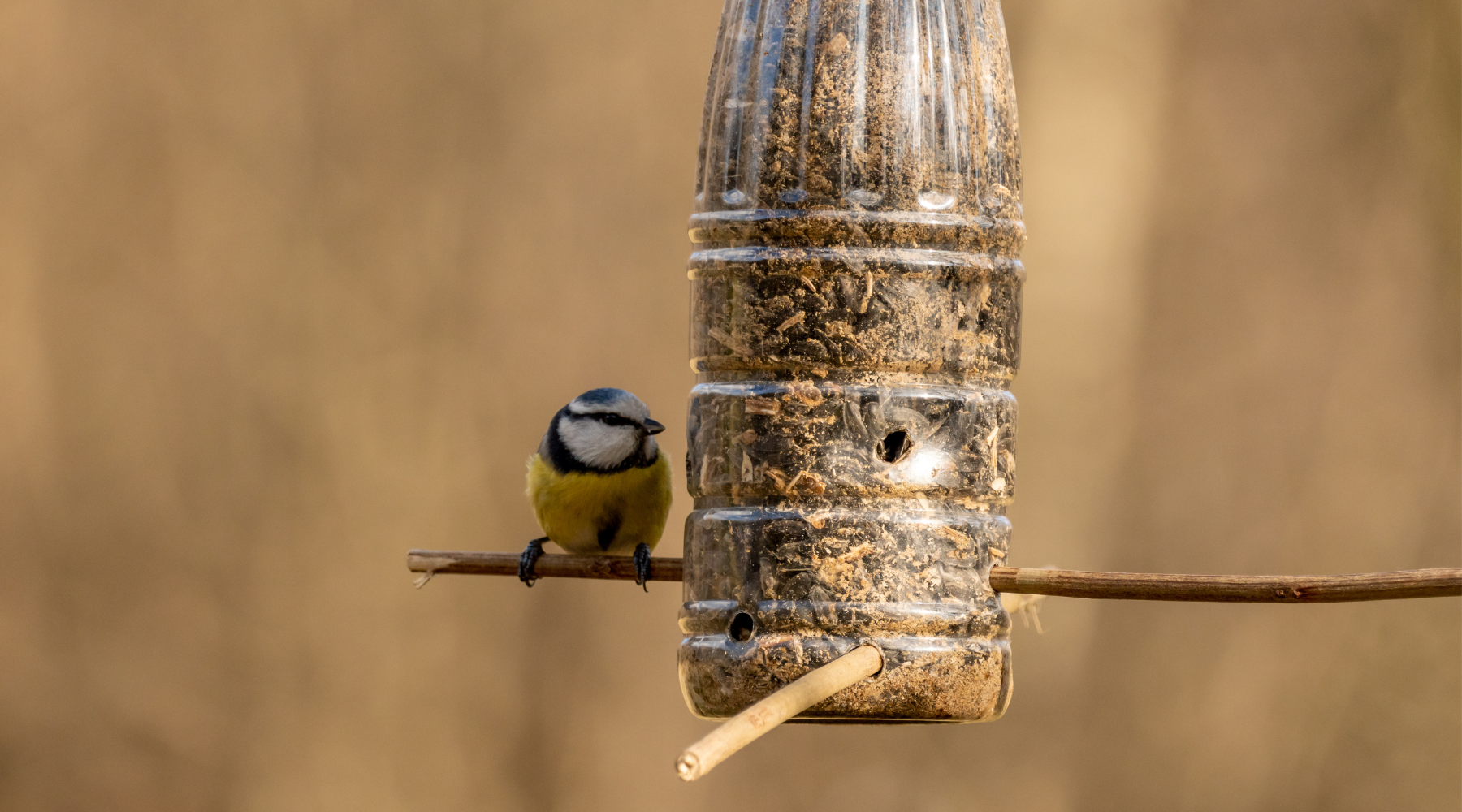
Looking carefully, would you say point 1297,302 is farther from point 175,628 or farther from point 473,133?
point 175,628

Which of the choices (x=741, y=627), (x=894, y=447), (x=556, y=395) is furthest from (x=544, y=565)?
(x=556, y=395)

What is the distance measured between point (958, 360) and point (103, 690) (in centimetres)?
361

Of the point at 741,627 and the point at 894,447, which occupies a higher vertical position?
the point at 894,447

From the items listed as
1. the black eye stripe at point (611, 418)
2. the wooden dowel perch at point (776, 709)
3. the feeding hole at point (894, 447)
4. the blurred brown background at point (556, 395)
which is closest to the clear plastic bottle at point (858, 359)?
the feeding hole at point (894, 447)

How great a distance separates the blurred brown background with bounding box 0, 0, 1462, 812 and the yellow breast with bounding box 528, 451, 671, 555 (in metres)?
1.23

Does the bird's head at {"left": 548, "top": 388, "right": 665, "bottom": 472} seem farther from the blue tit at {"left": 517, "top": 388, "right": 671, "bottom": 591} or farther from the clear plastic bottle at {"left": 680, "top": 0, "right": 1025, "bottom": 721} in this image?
the clear plastic bottle at {"left": 680, "top": 0, "right": 1025, "bottom": 721}

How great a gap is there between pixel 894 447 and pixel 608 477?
1415mm

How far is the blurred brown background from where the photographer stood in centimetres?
513

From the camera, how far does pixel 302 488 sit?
17.0 feet

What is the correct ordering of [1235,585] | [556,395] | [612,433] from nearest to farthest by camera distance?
1. [1235,585]
2. [612,433]
3. [556,395]

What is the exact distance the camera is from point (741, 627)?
254 centimetres

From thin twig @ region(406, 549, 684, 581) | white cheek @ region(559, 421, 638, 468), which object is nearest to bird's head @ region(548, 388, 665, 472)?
white cheek @ region(559, 421, 638, 468)

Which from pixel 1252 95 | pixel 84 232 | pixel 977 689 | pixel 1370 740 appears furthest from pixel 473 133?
pixel 1370 740

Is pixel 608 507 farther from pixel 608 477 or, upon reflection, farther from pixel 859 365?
pixel 859 365
